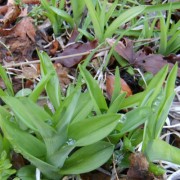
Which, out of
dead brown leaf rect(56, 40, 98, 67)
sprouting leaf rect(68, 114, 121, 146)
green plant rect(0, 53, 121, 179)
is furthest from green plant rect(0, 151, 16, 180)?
dead brown leaf rect(56, 40, 98, 67)

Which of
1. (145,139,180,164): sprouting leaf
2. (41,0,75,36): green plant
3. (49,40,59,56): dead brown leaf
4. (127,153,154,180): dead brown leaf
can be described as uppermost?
(41,0,75,36): green plant

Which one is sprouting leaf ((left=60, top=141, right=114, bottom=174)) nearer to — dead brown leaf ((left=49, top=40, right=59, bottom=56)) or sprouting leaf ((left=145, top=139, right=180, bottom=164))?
sprouting leaf ((left=145, top=139, right=180, bottom=164))

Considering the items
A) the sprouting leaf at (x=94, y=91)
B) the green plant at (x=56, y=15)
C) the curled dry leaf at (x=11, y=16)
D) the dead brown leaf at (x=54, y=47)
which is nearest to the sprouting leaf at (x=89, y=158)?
the sprouting leaf at (x=94, y=91)

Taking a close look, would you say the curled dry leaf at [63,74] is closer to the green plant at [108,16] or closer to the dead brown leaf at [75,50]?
the dead brown leaf at [75,50]

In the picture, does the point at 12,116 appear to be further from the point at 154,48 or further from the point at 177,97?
the point at 154,48

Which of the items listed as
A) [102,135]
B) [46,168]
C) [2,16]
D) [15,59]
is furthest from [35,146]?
[2,16]
